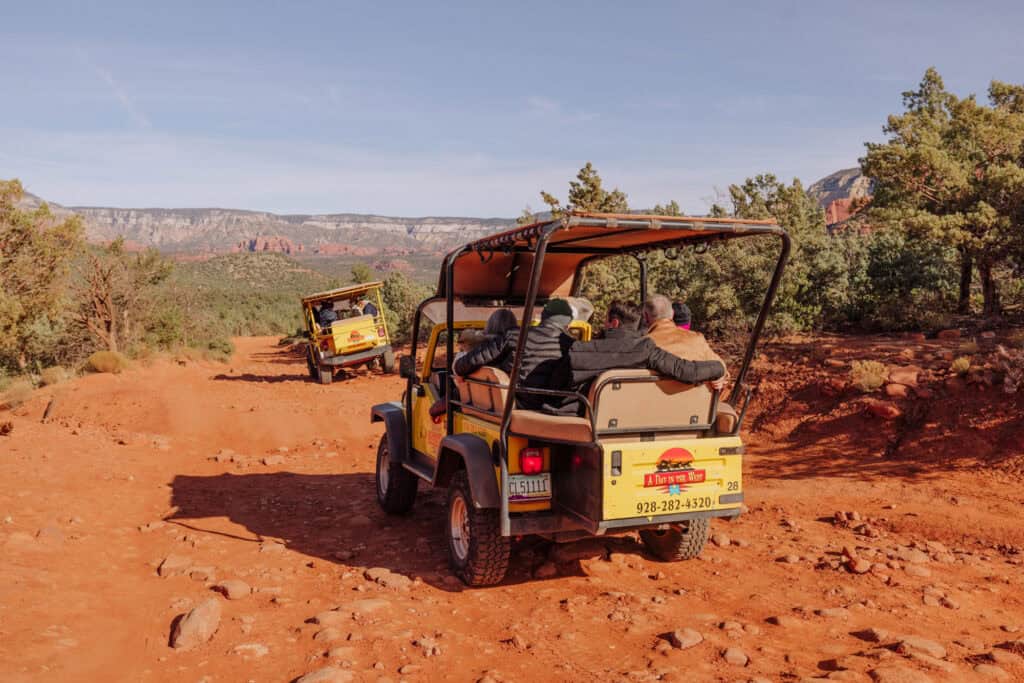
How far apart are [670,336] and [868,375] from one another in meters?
6.41

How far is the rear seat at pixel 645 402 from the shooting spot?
192 inches

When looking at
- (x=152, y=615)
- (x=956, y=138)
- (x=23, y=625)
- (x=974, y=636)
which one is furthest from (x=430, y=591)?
(x=956, y=138)

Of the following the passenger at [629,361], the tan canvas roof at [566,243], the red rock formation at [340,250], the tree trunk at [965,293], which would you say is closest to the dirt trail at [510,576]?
the passenger at [629,361]

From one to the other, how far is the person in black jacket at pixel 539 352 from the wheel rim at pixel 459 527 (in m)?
1.00

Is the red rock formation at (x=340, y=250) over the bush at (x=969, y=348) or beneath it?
over

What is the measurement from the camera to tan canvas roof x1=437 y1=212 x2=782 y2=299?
471 cm

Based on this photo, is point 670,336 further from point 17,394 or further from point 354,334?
point 17,394

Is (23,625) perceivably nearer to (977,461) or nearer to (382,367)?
(977,461)

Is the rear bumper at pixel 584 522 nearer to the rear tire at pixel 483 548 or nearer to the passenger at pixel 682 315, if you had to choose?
the rear tire at pixel 483 548

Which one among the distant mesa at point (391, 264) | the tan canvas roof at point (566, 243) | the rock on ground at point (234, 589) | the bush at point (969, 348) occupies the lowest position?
the rock on ground at point (234, 589)

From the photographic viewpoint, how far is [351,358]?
1934cm

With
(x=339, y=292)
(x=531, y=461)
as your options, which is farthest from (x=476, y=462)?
(x=339, y=292)

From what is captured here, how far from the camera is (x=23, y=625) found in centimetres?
466

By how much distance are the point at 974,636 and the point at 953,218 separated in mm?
9308
